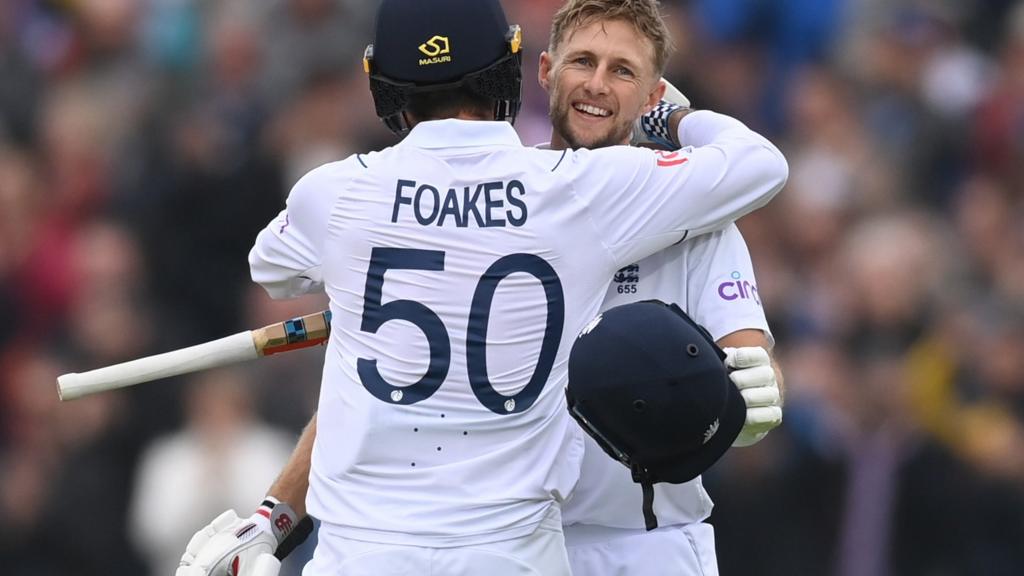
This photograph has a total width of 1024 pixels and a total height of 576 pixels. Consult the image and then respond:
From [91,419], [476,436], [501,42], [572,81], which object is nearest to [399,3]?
[501,42]

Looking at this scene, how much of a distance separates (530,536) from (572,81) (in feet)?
4.46

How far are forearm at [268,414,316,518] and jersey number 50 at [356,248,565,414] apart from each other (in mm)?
734

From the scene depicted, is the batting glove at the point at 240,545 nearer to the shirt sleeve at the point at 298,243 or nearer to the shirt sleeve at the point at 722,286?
the shirt sleeve at the point at 298,243

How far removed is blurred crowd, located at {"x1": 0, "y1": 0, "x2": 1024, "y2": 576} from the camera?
28.0 ft

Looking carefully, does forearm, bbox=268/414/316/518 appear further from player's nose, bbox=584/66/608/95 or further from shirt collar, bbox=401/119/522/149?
player's nose, bbox=584/66/608/95

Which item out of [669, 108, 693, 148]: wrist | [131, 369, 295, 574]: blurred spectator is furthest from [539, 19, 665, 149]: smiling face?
[131, 369, 295, 574]: blurred spectator

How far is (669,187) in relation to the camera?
446 cm

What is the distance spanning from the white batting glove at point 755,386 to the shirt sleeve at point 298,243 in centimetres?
105

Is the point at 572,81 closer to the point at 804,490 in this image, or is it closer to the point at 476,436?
the point at 476,436

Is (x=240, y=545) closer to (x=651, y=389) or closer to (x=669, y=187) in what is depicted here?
(x=651, y=389)

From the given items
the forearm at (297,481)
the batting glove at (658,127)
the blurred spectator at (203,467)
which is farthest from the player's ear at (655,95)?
the blurred spectator at (203,467)

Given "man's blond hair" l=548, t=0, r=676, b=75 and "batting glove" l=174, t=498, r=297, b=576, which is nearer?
"batting glove" l=174, t=498, r=297, b=576

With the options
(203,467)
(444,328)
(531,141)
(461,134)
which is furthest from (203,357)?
(531,141)

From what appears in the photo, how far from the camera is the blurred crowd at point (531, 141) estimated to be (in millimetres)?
8539
